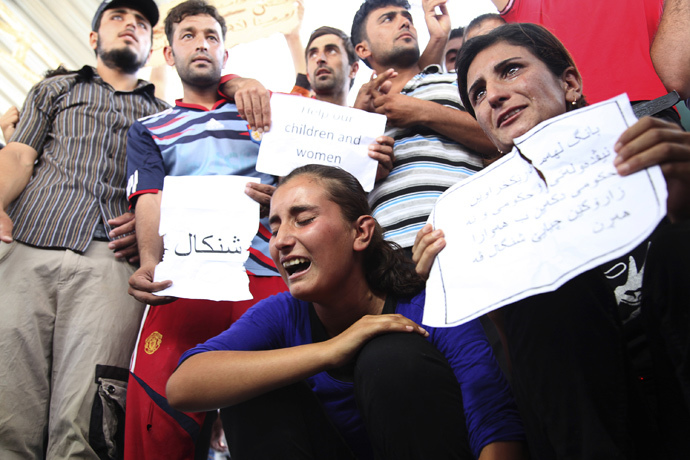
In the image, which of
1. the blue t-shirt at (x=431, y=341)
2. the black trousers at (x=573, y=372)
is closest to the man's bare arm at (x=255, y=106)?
the blue t-shirt at (x=431, y=341)

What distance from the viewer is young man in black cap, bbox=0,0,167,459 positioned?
1.91 metres

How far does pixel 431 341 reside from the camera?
A: 1.43 metres

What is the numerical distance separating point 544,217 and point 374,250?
2.44ft

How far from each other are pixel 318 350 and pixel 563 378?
574mm

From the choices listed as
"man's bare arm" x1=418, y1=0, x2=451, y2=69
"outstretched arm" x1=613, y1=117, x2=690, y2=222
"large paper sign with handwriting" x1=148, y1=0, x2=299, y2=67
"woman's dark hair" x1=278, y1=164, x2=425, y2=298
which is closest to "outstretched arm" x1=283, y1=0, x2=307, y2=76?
"large paper sign with handwriting" x1=148, y1=0, x2=299, y2=67

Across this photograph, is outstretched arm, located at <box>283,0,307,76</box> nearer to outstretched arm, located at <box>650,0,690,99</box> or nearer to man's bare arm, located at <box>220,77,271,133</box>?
man's bare arm, located at <box>220,77,271,133</box>

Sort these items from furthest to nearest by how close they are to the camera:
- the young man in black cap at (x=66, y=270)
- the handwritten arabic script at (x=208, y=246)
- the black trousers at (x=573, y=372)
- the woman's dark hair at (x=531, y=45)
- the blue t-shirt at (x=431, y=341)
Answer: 1. the handwritten arabic script at (x=208, y=246)
2. the young man in black cap at (x=66, y=270)
3. the woman's dark hair at (x=531, y=45)
4. the blue t-shirt at (x=431, y=341)
5. the black trousers at (x=573, y=372)

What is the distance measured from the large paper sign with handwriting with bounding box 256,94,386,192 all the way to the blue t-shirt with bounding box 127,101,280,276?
0.53 feet

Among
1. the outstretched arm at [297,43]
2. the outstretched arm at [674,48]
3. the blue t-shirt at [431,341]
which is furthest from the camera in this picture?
the outstretched arm at [297,43]

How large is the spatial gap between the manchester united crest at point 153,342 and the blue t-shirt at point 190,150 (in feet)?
1.59

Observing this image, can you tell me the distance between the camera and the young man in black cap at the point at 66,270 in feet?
6.26

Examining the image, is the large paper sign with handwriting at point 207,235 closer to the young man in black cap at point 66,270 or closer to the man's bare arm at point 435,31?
the young man in black cap at point 66,270

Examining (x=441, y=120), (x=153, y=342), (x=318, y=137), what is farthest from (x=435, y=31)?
(x=153, y=342)

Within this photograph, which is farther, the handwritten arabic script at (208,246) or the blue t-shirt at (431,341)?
the handwritten arabic script at (208,246)
